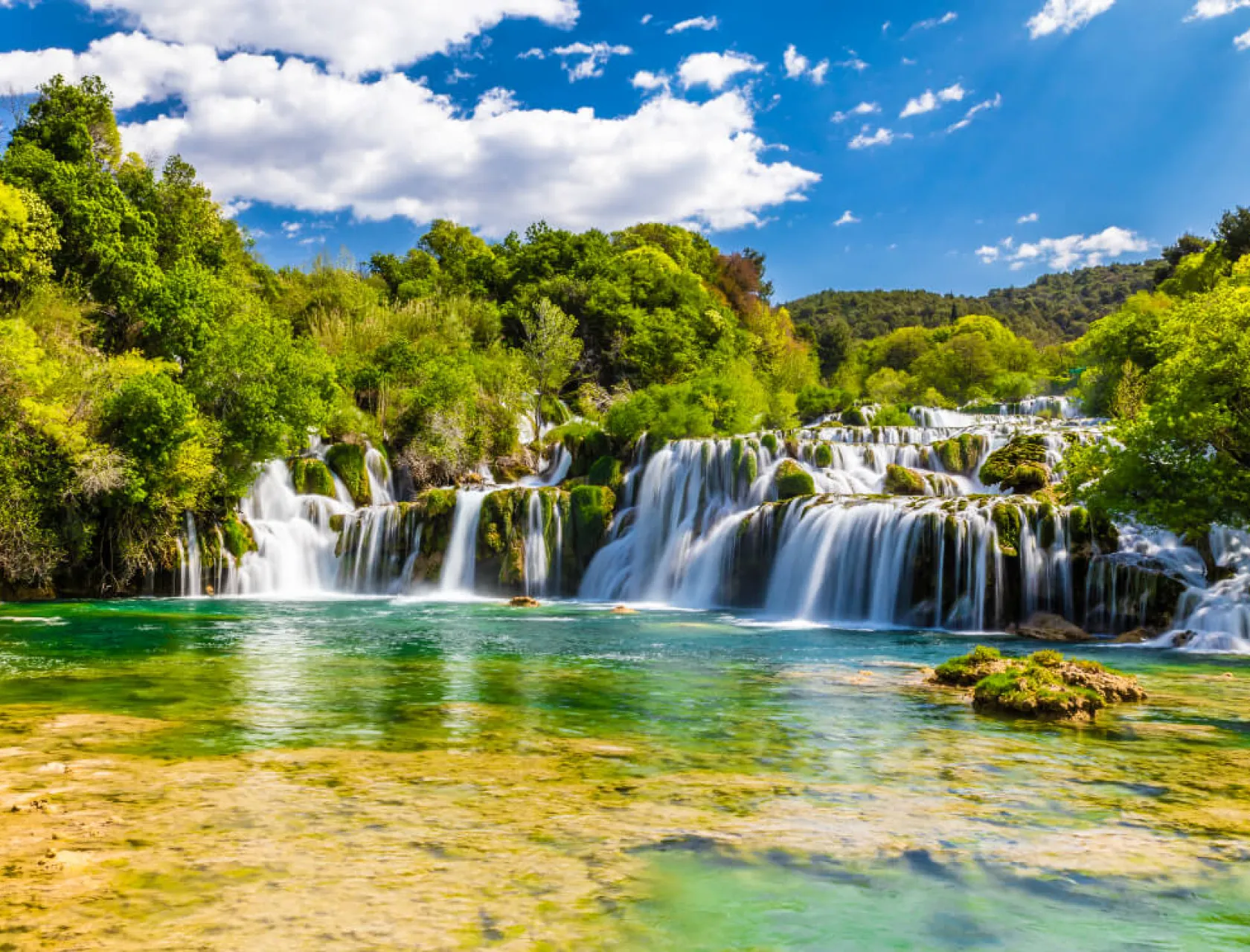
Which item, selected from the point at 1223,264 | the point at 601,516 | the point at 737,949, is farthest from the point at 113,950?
the point at 1223,264

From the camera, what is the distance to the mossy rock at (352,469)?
3481 centimetres

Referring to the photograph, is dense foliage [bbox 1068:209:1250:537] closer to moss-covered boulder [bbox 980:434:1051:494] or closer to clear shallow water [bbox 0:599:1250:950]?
moss-covered boulder [bbox 980:434:1051:494]

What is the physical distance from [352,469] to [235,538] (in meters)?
5.93

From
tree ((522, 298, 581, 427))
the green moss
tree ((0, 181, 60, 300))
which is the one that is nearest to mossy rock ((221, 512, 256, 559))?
tree ((0, 181, 60, 300))

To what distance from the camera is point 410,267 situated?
65.1 meters

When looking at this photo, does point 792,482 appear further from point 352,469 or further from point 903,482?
point 352,469

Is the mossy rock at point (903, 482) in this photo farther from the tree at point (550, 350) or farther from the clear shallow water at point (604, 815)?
the tree at point (550, 350)

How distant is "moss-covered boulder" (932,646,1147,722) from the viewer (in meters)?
10.7

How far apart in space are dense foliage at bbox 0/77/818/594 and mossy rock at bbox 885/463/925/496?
949 centimetres

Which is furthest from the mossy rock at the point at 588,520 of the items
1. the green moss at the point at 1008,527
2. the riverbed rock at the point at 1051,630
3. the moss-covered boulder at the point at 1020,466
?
the riverbed rock at the point at 1051,630

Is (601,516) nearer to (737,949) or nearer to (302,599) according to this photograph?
(302,599)

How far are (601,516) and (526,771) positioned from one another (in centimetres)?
2456

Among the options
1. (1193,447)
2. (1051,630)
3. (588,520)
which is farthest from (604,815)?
(588,520)

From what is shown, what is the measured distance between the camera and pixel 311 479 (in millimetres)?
33688
